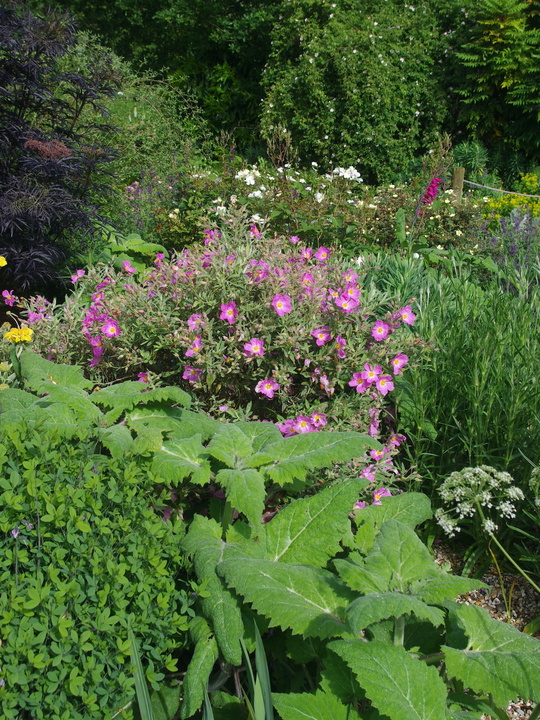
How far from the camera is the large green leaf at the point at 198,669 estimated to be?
5.18 feet

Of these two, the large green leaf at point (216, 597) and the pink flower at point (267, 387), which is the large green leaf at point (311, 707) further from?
the pink flower at point (267, 387)

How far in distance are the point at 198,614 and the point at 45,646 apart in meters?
0.49

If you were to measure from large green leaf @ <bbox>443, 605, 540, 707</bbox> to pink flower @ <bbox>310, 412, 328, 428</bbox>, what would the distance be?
1081 millimetres

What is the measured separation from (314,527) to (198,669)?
1.80 feet

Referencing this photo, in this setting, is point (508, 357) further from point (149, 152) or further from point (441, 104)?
point (441, 104)

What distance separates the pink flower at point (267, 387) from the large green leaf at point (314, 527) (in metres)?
0.73

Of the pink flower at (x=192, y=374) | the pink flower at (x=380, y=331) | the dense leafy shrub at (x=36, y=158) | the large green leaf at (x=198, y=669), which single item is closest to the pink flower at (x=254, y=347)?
the pink flower at (x=192, y=374)

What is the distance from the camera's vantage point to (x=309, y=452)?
6.91 ft

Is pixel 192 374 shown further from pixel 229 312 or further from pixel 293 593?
pixel 293 593

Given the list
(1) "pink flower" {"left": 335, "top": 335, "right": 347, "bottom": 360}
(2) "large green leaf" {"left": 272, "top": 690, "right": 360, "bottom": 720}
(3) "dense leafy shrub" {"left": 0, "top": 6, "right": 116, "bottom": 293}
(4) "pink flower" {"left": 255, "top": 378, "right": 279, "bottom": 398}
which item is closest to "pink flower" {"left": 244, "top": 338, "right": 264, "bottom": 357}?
(4) "pink flower" {"left": 255, "top": 378, "right": 279, "bottom": 398}

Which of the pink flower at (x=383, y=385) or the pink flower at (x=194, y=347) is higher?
the pink flower at (x=194, y=347)

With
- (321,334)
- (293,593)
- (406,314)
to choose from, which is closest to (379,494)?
(321,334)

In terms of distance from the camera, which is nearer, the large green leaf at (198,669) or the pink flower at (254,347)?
the large green leaf at (198,669)

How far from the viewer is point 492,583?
8.54 feet
